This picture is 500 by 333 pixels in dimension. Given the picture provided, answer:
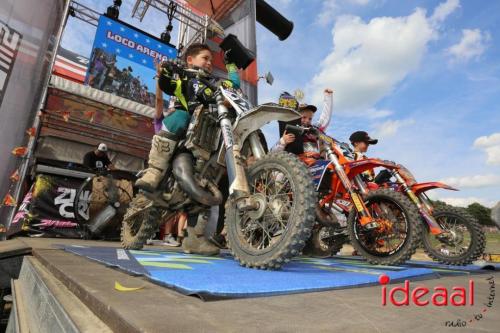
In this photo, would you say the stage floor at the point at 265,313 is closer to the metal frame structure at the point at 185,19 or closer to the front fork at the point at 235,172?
the front fork at the point at 235,172

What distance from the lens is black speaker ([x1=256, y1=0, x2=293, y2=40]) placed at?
11078mm

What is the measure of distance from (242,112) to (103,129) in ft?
22.1

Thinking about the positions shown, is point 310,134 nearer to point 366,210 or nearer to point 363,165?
point 363,165

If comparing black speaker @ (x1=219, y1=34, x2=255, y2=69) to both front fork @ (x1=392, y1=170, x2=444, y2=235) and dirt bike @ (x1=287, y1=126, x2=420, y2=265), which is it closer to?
dirt bike @ (x1=287, y1=126, x2=420, y2=265)

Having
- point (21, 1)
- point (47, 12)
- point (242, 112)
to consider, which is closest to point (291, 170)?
point (242, 112)

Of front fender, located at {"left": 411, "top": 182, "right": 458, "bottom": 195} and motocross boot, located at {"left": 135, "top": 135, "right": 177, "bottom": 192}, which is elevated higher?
front fender, located at {"left": 411, "top": 182, "right": 458, "bottom": 195}

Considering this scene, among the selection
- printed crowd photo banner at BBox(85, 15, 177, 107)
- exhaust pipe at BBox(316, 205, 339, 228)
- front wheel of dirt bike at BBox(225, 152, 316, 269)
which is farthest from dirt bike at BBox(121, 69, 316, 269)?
printed crowd photo banner at BBox(85, 15, 177, 107)

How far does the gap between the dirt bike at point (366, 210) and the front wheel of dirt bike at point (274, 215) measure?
1312mm

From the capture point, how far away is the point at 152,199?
3057 millimetres

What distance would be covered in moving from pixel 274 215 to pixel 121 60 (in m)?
8.38

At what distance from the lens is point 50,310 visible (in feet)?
3.65

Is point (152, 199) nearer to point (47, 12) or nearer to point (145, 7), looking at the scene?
point (47, 12)

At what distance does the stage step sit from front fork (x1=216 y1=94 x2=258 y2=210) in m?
1.10

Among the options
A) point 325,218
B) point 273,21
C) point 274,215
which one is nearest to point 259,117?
point 274,215
